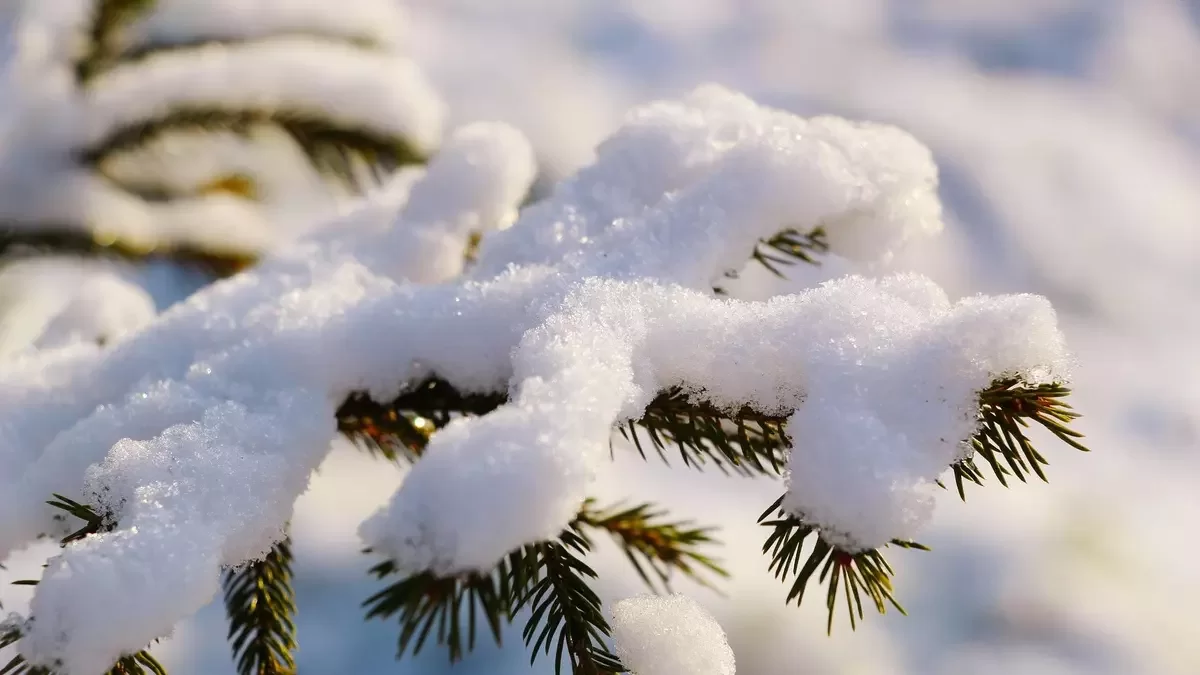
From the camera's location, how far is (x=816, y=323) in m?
0.70

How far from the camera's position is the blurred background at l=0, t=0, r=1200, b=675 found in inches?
169

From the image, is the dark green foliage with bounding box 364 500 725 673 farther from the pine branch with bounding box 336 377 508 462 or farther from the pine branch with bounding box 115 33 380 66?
the pine branch with bounding box 115 33 380 66

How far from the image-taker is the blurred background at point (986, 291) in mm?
4281

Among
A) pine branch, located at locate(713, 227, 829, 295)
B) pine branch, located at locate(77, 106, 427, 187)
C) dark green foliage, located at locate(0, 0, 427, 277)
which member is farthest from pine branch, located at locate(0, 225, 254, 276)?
pine branch, located at locate(713, 227, 829, 295)

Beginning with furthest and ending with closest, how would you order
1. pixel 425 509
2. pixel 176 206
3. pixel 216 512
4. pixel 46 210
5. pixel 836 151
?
1. pixel 176 206
2. pixel 46 210
3. pixel 836 151
4. pixel 216 512
5. pixel 425 509

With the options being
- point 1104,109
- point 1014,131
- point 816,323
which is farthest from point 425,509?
point 1104,109

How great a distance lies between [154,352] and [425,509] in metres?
0.61

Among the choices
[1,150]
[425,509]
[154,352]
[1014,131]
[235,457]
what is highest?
[1014,131]

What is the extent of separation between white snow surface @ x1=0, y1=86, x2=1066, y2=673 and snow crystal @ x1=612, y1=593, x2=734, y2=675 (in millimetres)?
185

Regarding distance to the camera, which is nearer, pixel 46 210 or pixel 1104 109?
pixel 46 210

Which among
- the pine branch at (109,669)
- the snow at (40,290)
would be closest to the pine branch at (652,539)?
the pine branch at (109,669)

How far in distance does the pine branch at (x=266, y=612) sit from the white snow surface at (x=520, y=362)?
239 mm

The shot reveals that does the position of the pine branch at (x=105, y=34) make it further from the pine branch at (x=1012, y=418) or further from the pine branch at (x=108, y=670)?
the pine branch at (x=1012, y=418)

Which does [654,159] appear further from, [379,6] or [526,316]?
[379,6]
